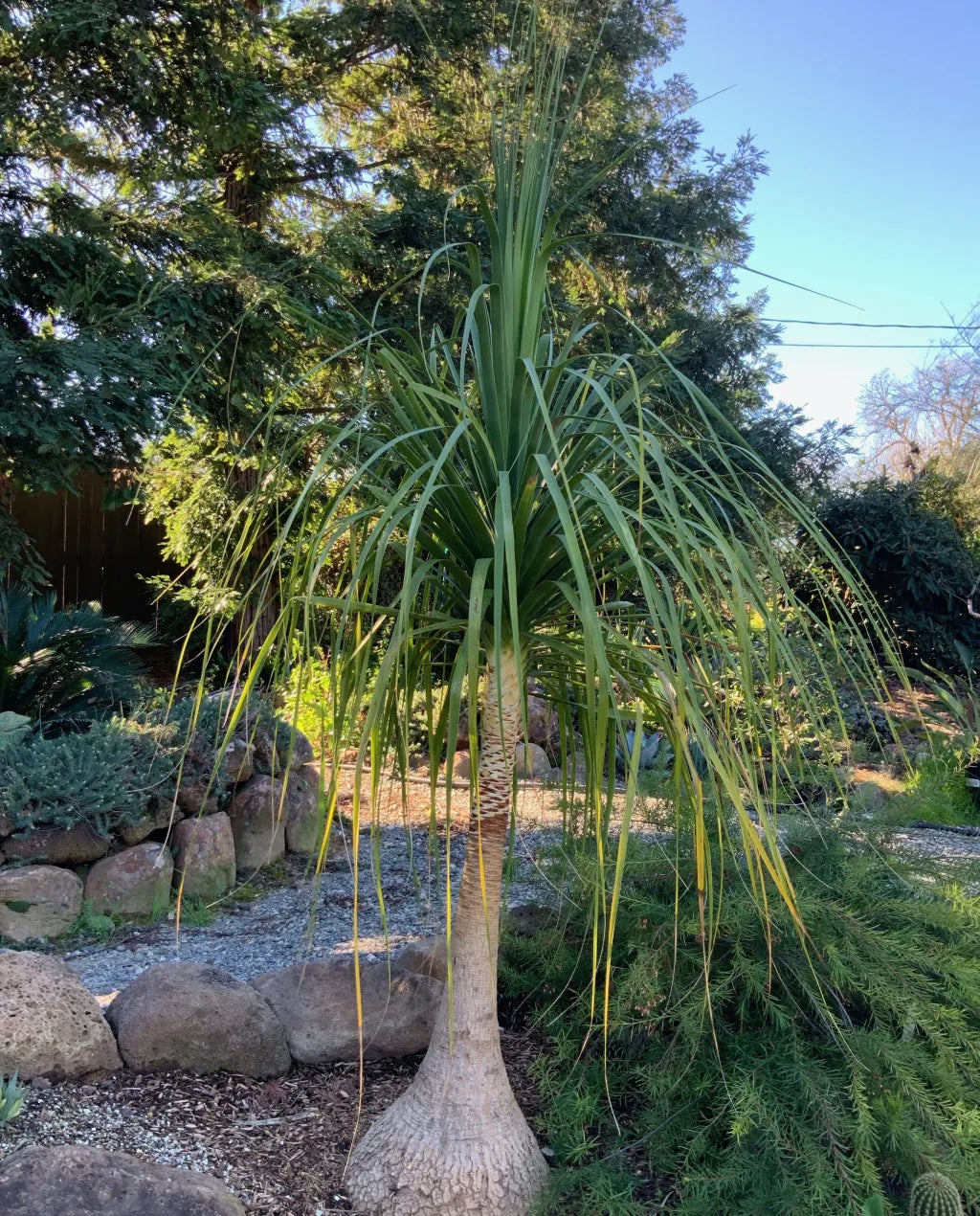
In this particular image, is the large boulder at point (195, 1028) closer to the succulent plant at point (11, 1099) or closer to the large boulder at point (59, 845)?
the succulent plant at point (11, 1099)

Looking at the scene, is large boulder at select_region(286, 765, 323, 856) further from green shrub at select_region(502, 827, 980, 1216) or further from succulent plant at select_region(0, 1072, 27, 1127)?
succulent plant at select_region(0, 1072, 27, 1127)

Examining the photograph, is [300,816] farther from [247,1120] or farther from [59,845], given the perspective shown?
[247,1120]

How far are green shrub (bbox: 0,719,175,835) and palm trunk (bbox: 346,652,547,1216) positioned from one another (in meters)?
2.05

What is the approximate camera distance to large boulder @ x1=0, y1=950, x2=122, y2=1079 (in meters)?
2.16

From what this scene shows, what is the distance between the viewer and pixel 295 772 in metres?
5.04

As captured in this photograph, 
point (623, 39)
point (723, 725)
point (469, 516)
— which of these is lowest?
point (723, 725)

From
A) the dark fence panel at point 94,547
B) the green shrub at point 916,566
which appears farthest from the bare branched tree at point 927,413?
the dark fence panel at point 94,547

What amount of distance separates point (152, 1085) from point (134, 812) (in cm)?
177

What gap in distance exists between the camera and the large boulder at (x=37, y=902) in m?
3.62

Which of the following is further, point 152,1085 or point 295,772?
point 295,772

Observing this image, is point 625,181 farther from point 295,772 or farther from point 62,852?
point 62,852

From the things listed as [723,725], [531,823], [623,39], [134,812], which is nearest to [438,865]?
[134,812]

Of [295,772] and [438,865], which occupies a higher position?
[295,772]

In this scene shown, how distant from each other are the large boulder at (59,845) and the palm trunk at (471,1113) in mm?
2284
